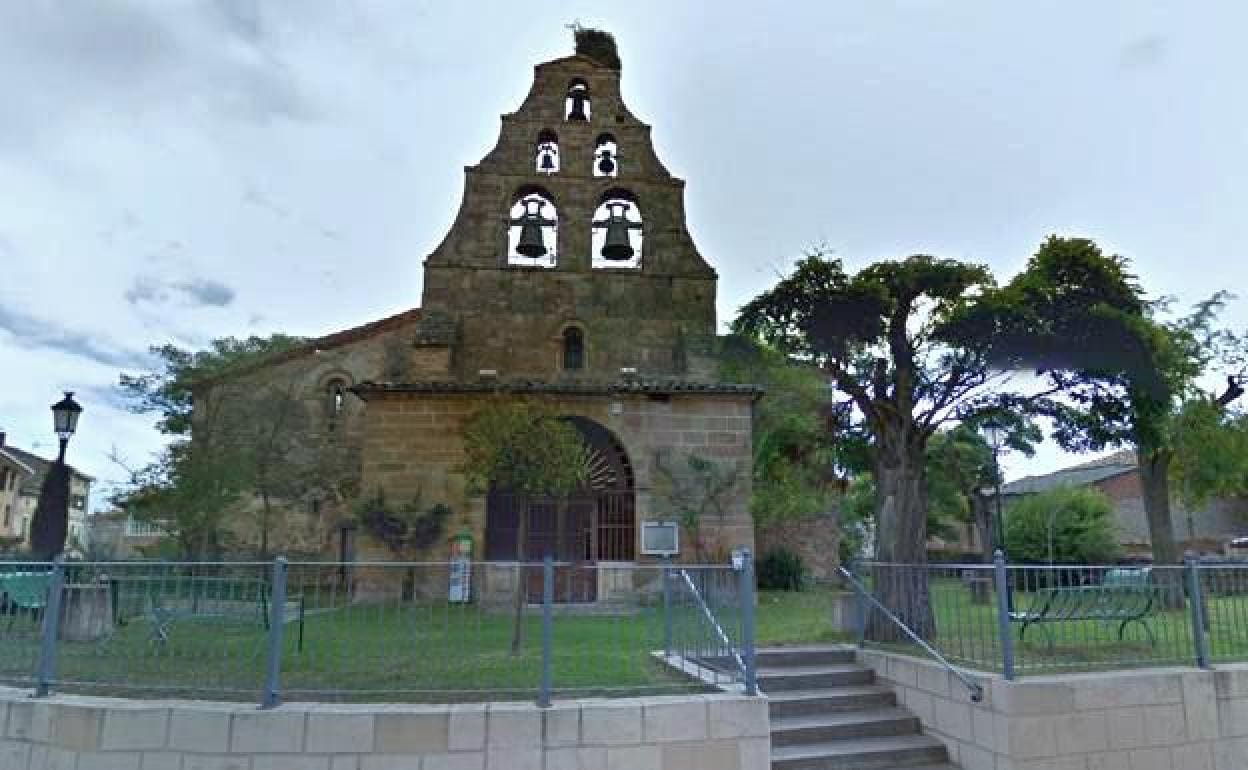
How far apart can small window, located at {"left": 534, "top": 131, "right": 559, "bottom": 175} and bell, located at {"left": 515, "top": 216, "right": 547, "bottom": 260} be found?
62.9 inches

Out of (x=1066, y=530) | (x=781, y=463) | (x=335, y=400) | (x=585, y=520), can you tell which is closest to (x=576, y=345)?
(x=585, y=520)

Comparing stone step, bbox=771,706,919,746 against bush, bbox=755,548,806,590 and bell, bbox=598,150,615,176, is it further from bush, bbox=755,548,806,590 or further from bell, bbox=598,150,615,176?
bell, bbox=598,150,615,176

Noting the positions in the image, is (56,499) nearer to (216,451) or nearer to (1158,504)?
(216,451)

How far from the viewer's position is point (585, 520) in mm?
15891

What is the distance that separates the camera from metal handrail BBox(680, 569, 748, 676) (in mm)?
6324

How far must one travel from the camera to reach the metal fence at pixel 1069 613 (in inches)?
267

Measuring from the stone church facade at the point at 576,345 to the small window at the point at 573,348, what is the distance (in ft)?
0.11

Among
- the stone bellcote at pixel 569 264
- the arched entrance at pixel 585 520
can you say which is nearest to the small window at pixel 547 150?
the stone bellcote at pixel 569 264

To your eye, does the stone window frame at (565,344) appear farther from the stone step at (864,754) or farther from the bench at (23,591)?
the stone step at (864,754)

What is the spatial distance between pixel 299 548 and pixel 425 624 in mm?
→ 17065

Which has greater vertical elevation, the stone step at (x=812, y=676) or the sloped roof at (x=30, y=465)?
the sloped roof at (x=30, y=465)

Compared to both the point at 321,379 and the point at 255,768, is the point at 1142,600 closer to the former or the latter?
the point at 255,768

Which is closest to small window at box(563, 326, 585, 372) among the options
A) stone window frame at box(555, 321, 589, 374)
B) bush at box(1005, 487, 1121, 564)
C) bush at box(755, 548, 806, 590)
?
stone window frame at box(555, 321, 589, 374)

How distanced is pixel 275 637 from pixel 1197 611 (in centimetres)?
782
